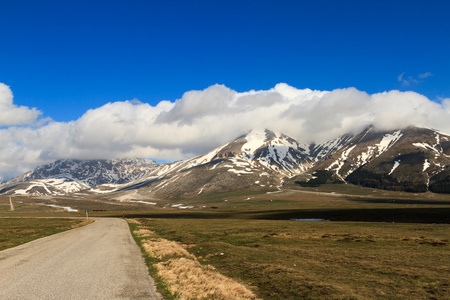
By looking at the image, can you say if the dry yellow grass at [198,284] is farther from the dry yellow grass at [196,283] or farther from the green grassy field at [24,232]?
the green grassy field at [24,232]

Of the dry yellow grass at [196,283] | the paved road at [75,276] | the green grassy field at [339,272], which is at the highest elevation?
the paved road at [75,276]

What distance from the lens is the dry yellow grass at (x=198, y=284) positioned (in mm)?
15773

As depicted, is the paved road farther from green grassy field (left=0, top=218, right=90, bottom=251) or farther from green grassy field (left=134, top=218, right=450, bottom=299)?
green grassy field (left=0, top=218, right=90, bottom=251)

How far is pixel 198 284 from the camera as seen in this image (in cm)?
1781

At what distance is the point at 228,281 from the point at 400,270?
45.8 feet

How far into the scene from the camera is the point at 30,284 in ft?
58.2

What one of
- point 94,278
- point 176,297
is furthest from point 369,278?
point 94,278

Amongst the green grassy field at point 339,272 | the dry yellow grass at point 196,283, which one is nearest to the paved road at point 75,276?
the dry yellow grass at point 196,283

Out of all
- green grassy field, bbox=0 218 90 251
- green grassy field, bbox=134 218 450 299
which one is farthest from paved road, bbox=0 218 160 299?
green grassy field, bbox=0 218 90 251

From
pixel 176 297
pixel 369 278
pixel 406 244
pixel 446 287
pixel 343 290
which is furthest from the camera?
pixel 406 244

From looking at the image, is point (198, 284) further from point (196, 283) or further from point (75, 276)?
point (75, 276)

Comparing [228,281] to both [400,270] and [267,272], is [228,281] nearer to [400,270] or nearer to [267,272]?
[267,272]

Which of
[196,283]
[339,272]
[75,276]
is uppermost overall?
[75,276]

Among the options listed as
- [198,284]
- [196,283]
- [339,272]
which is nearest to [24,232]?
[196,283]
